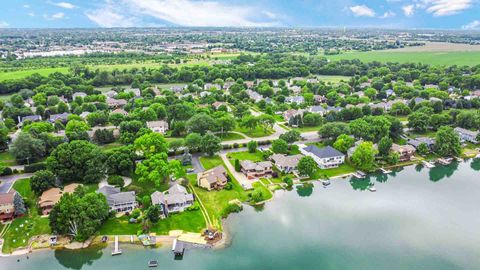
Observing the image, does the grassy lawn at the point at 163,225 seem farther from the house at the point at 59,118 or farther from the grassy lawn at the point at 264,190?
the house at the point at 59,118

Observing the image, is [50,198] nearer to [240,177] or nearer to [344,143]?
[240,177]

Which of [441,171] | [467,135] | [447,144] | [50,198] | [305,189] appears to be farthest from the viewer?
[467,135]

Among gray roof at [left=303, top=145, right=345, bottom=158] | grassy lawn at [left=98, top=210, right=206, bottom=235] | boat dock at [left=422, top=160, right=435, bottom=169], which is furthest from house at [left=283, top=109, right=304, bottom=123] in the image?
grassy lawn at [left=98, top=210, right=206, bottom=235]

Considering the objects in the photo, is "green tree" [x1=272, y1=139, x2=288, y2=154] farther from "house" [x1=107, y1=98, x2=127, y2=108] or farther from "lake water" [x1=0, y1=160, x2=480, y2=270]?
"house" [x1=107, y1=98, x2=127, y2=108]

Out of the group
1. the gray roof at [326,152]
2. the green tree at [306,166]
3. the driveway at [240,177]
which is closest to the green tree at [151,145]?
the driveway at [240,177]

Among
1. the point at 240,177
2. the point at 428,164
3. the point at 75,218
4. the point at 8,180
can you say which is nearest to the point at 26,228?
the point at 75,218

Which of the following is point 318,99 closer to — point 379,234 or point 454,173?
point 454,173
